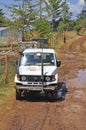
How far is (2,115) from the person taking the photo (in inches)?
583

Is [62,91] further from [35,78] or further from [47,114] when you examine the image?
[47,114]

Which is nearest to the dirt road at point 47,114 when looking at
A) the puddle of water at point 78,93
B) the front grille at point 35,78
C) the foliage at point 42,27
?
the puddle of water at point 78,93

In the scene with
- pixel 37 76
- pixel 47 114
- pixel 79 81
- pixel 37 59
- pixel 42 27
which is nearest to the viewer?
pixel 47 114

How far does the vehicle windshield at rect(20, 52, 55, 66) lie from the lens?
1889 cm

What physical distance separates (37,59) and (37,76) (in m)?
1.60

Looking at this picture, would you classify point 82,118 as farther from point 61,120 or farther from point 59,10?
point 59,10

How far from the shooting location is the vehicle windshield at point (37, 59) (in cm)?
1889

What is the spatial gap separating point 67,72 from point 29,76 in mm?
13140

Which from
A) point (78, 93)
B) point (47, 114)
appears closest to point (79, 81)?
point (78, 93)

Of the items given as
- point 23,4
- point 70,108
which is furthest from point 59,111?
point 23,4

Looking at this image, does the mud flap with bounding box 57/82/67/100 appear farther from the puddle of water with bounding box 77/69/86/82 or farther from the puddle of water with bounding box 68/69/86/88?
the puddle of water with bounding box 77/69/86/82

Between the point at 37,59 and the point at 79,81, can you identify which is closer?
the point at 37,59

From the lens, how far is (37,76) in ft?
58.0

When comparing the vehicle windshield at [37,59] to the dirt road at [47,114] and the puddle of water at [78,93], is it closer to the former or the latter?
the dirt road at [47,114]
